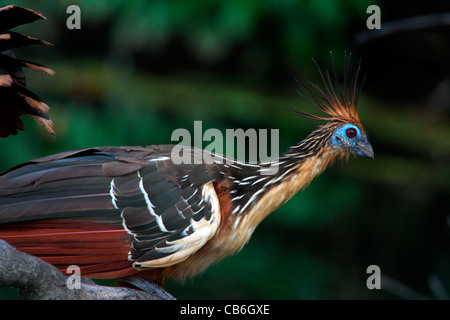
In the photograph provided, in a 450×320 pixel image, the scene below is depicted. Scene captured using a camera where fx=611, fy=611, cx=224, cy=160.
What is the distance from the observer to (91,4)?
386 cm

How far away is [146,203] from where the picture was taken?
90.7 inches

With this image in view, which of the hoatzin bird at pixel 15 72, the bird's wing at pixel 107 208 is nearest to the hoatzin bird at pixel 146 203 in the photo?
the bird's wing at pixel 107 208

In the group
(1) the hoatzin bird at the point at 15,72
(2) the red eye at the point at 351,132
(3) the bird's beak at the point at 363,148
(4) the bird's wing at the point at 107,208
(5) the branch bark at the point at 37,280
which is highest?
(1) the hoatzin bird at the point at 15,72

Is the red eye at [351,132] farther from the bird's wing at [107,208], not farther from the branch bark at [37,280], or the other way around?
the branch bark at [37,280]

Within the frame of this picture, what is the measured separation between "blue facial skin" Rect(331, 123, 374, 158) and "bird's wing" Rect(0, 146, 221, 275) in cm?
61

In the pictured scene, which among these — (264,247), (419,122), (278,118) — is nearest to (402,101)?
(419,122)

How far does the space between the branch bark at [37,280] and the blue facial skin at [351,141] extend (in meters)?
1.12

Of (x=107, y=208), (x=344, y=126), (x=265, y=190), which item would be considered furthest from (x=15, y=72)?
(x=344, y=126)

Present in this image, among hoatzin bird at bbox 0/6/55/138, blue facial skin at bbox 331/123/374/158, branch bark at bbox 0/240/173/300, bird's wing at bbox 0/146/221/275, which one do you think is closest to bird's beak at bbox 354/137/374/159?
blue facial skin at bbox 331/123/374/158

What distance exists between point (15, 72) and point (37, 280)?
66 cm

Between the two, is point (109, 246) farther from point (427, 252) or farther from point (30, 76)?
point (427, 252)

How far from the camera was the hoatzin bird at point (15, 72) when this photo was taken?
1899 millimetres

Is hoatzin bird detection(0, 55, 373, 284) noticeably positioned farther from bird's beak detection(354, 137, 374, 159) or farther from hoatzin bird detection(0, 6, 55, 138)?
hoatzin bird detection(0, 6, 55, 138)

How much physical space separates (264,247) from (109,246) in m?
2.45
